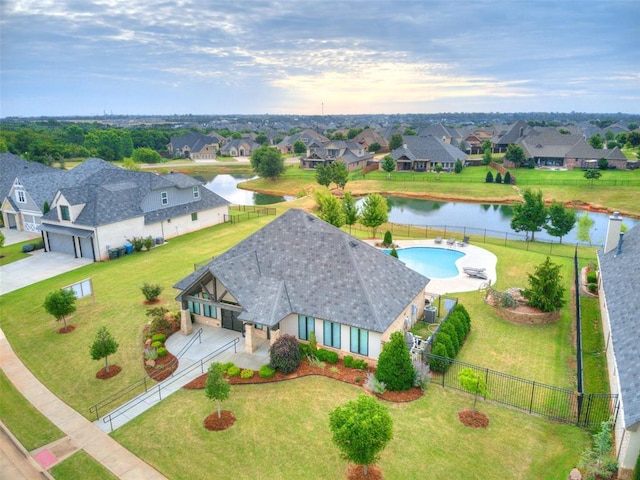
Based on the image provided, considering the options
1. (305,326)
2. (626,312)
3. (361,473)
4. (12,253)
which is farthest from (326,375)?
(12,253)

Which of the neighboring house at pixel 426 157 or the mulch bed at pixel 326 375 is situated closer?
the mulch bed at pixel 326 375

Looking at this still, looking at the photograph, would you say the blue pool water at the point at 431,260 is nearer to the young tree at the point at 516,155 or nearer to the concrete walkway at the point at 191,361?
the concrete walkway at the point at 191,361

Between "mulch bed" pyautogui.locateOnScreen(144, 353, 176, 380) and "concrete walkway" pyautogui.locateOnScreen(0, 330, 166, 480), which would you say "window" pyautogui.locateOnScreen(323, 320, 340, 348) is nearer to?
"mulch bed" pyautogui.locateOnScreen(144, 353, 176, 380)

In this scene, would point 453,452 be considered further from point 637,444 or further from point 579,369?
point 579,369

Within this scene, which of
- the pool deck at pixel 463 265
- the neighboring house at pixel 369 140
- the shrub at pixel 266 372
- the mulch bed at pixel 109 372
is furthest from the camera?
the neighboring house at pixel 369 140

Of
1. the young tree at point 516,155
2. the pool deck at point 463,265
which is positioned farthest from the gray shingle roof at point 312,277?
the young tree at point 516,155

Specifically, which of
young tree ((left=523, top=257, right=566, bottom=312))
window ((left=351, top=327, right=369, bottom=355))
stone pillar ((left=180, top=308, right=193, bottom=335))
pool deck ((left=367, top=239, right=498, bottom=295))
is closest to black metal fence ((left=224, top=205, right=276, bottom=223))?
pool deck ((left=367, top=239, right=498, bottom=295))

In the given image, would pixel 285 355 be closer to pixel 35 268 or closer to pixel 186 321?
pixel 186 321
